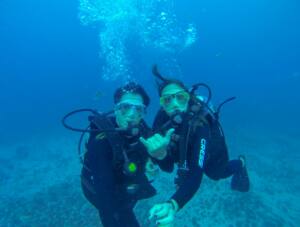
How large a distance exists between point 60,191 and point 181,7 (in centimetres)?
6361

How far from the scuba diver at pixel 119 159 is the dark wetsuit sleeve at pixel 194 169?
2.40 feet

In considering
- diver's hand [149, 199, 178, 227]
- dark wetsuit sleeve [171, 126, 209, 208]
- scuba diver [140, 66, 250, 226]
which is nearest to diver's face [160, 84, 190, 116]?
scuba diver [140, 66, 250, 226]

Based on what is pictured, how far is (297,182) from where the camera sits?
11750 mm

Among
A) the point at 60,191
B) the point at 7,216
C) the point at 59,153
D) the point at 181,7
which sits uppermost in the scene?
the point at 181,7

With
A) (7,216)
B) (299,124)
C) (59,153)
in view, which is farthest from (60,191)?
(299,124)

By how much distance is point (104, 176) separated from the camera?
3.96m

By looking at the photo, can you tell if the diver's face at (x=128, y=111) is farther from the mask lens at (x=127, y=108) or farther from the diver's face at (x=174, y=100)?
the diver's face at (x=174, y=100)

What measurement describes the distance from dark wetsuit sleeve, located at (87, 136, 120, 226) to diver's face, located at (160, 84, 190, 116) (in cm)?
105

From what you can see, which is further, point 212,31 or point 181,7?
point 212,31

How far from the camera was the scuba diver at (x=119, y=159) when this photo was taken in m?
4.02

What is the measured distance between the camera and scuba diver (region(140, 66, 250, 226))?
355cm

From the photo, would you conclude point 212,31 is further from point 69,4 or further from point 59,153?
point 59,153

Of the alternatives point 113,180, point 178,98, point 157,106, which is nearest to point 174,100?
point 178,98

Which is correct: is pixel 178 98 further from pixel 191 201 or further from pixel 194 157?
pixel 191 201
